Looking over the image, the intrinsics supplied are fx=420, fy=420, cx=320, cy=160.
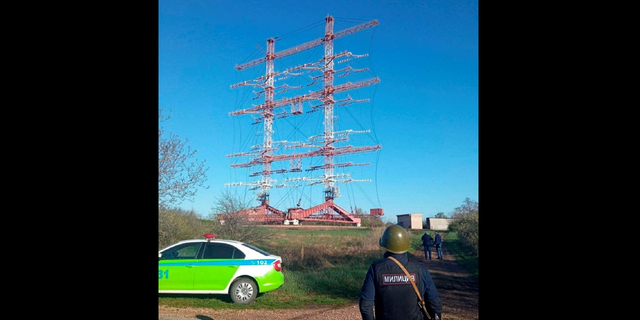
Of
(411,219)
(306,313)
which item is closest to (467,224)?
(411,219)

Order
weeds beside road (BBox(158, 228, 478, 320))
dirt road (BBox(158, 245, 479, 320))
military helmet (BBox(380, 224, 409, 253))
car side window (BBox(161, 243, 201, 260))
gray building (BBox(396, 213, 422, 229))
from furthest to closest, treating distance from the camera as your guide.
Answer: gray building (BBox(396, 213, 422, 229)) → car side window (BBox(161, 243, 201, 260)) → weeds beside road (BBox(158, 228, 478, 320)) → dirt road (BBox(158, 245, 479, 320)) → military helmet (BBox(380, 224, 409, 253))

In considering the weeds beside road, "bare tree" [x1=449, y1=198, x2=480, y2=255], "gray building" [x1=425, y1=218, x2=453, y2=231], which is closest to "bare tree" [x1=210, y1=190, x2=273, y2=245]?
the weeds beside road

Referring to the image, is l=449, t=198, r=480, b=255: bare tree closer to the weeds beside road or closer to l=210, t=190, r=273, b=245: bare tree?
the weeds beside road

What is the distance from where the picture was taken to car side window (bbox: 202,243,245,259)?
8961mm

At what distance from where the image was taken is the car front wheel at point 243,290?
8961 mm

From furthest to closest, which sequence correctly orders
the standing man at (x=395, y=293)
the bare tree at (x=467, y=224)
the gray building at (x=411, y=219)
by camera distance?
the gray building at (x=411, y=219)
the bare tree at (x=467, y=224)
the standing man at (x=395, y=293)

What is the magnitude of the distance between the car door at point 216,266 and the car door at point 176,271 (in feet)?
0.53

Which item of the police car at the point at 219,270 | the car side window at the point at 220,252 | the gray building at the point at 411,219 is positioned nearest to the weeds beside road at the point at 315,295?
the police car at the point at 219,270

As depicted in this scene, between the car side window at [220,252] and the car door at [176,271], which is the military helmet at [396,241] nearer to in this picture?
the car side window at [220,252]

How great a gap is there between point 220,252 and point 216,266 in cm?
30
